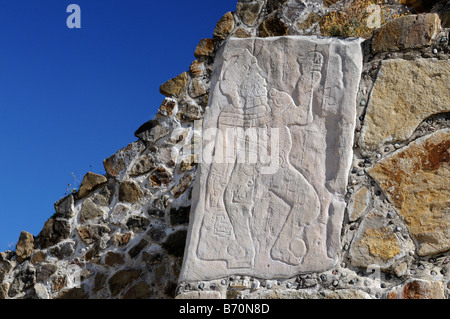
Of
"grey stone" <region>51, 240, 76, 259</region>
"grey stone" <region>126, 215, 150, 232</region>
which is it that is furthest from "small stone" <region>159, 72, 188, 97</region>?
"grey stone" <region>51, 240, 76, 259</region>

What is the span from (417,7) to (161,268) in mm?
2944

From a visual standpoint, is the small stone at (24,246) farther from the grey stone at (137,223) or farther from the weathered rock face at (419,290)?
the weathered rock face at (419,290)

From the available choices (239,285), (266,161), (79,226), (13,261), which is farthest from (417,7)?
(13,261)

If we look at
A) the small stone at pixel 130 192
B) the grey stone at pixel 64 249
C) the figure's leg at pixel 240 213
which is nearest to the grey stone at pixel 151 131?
the small stone at pixel 130 192

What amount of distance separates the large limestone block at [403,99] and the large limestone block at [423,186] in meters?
0.12

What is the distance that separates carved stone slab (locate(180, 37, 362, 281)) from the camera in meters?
3.07

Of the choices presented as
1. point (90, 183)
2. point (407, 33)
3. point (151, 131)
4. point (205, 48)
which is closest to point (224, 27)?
point (205, 48)

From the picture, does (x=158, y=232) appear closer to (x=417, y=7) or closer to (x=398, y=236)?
(x=398, y=236)

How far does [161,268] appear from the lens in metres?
4.56

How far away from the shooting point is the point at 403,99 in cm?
313

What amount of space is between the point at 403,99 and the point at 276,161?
80 cm

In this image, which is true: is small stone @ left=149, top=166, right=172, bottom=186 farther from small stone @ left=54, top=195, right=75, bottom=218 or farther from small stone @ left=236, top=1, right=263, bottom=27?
small stone @ left=236, top=1, right=263, bottom=27

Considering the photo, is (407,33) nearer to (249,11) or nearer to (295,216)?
(295,216)

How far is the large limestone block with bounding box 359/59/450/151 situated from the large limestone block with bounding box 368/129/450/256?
118 millimetres
